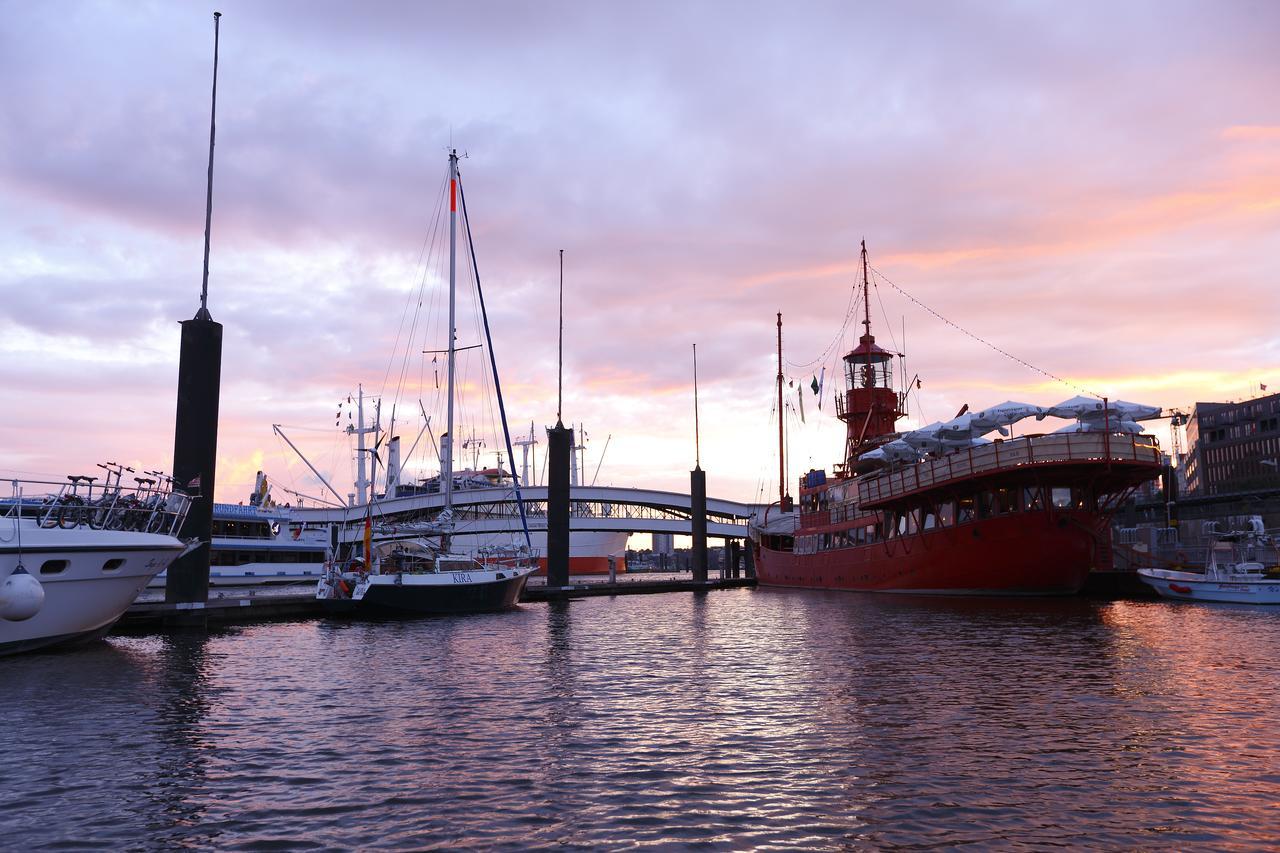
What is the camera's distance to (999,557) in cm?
5031

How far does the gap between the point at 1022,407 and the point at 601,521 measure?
8570 centimetres

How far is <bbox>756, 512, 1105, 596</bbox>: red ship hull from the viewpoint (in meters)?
49.0

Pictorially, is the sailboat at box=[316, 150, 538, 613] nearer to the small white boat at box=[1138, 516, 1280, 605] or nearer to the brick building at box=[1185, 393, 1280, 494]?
the small white boat at box=[1138, 516, 1280, 605]

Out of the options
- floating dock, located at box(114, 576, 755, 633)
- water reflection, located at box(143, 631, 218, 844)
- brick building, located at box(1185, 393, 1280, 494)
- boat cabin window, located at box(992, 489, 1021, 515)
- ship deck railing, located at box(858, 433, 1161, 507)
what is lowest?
water reflection, located at box(143, 631, 218, 844)

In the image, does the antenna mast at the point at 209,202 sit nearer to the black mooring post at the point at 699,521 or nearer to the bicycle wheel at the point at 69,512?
the bicycle wheel at the point at 69,512

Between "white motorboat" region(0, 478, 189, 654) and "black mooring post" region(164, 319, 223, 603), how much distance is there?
2856mm

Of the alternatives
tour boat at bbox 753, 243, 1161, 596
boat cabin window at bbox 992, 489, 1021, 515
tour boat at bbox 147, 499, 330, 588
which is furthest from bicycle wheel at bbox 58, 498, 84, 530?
tour boat at bbox 147, 499, 330, 588

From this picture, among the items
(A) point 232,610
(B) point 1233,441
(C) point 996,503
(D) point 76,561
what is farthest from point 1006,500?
(B) point 1233,441

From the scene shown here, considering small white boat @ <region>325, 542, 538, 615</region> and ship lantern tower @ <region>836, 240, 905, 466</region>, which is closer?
small white boat @ <region>325, 542, 538, 615</region>

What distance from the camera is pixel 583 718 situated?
17.7 m

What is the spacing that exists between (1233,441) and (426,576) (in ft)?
484

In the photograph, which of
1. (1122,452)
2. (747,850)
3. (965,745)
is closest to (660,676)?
(965,745)

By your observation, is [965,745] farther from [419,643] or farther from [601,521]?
[601,521]

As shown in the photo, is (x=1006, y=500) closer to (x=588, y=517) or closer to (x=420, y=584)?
(x=420, y=584)
